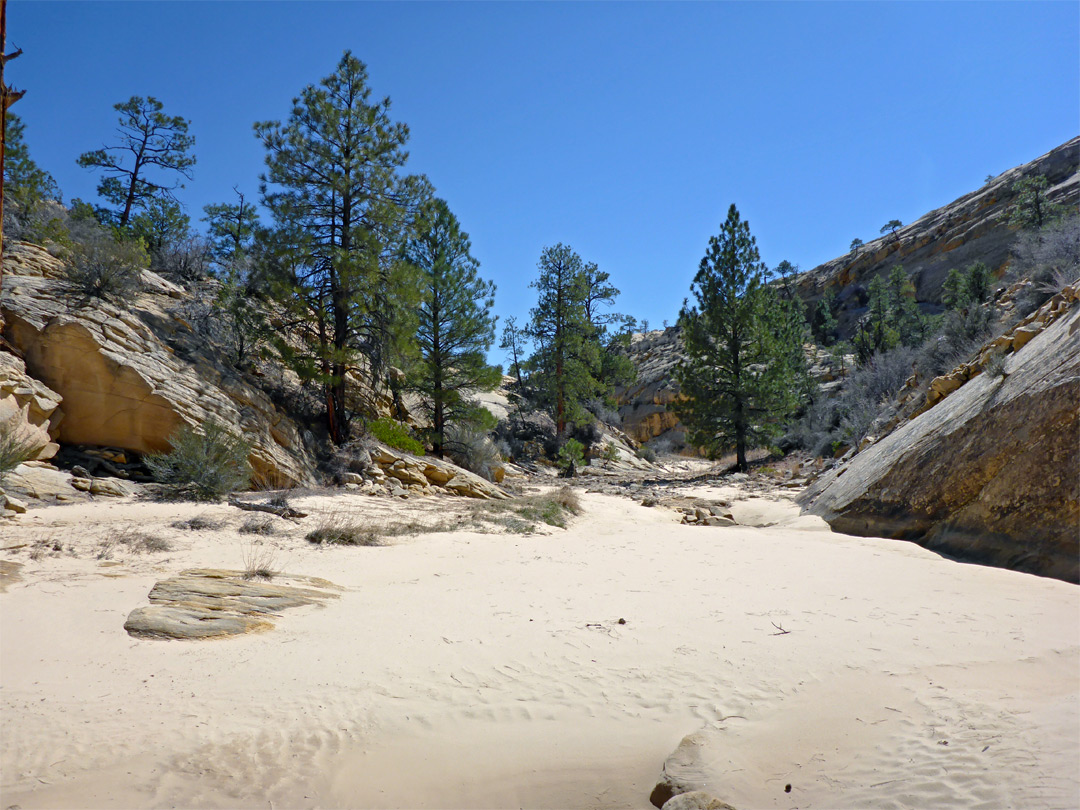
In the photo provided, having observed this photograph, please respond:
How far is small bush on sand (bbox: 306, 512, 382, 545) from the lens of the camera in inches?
279

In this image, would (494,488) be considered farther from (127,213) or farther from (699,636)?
(127,213)

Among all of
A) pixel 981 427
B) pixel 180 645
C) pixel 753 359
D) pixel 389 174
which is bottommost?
pixel 180 645

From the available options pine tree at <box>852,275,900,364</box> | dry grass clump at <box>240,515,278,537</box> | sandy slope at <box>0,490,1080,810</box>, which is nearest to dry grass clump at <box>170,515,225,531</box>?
dry grass clump at <box>240,515,278,537</box>

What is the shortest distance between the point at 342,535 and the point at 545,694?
455 centimetres

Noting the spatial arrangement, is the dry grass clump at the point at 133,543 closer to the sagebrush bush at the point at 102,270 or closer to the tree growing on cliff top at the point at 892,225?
the sagebrush bush at the point at 102,270

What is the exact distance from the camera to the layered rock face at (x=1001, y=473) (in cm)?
579

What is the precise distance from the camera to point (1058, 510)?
5707mm

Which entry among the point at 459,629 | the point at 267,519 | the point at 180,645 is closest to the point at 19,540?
the point at 267,519

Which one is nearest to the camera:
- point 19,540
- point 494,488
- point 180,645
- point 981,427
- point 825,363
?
point 180,645

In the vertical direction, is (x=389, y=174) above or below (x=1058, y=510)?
above

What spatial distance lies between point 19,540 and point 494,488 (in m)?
9.93

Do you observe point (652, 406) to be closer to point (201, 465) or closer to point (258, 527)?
point (201, 465)

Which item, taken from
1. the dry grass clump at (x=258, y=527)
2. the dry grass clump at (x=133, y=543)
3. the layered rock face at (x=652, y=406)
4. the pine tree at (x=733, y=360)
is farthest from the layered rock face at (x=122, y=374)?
the layered rock face at (x=652, y=406)

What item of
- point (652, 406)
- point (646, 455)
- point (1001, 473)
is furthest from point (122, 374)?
point (652, 406)
